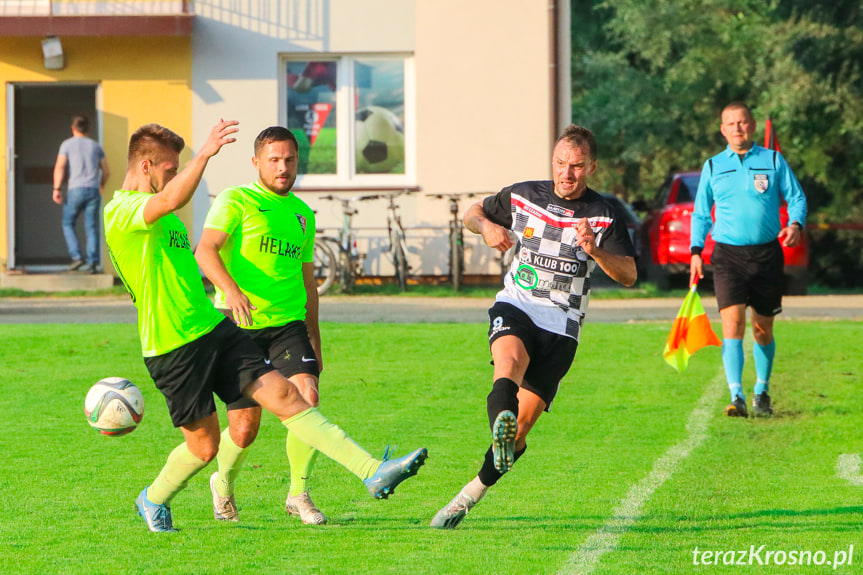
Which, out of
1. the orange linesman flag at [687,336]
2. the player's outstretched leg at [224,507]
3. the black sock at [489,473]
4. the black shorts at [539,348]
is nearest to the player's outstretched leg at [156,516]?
the player's outstretched leg at [224,507]

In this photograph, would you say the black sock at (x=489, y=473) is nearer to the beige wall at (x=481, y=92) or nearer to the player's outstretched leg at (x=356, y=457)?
the player's outstretched leg at (x=356, y=457)

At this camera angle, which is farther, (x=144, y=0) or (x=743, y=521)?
(x=144, y=0)

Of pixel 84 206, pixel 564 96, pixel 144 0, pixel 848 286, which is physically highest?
pixel 144 0

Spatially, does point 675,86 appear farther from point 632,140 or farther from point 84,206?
point 84,206

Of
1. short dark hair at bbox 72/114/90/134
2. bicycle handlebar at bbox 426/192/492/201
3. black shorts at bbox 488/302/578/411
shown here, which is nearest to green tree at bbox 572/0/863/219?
bicycle handlebar at bbox 426/192/492/201

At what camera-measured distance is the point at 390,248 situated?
66.7ft

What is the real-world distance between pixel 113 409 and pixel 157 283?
0.72 m

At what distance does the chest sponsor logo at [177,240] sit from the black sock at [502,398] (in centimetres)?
153

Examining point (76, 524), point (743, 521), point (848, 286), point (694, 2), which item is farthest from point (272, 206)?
point (694, 2)

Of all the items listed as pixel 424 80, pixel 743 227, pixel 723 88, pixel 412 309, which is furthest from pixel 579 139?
pixel 723 88

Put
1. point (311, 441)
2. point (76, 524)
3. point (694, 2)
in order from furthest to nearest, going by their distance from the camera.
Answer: point (694, 2), point (76, 524), point (311, 441)

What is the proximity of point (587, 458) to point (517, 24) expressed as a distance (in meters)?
13.5

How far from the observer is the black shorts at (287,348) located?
6332mm

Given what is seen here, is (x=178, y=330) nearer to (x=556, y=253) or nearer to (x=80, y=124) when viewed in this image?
(x=556, y=253)
